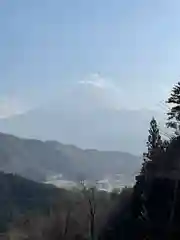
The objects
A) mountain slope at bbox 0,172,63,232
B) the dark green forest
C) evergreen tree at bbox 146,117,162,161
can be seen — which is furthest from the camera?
mountain slope at bbox 0,172,63,232

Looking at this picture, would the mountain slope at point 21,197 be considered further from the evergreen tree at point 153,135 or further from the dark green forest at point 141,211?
the evergreen tree at point 153,135

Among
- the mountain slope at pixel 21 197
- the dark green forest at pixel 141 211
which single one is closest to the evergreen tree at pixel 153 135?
the dark green forest at pixel 141 211

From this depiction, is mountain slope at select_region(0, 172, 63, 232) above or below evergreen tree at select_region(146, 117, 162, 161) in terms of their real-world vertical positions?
below

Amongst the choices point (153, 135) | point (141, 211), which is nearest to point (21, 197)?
point (153, 135)

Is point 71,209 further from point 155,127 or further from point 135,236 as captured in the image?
point 135,236

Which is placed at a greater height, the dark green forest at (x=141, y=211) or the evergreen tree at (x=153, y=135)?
the evergreen tree at (x=153, y=135)

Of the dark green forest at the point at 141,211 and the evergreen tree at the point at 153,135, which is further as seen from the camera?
the evergreen tree at the point at 153,135

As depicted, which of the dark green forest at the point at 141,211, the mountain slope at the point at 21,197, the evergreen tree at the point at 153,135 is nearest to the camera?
the dark green forest at the point at 141,211

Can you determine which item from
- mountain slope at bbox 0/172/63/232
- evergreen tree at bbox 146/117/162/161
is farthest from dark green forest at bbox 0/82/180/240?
mountain slope at bbox 0/172/63/232

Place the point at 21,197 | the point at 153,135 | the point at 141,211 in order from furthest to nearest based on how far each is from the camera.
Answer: the point at 21,197 → the point at 153,135 → the point at 141,211

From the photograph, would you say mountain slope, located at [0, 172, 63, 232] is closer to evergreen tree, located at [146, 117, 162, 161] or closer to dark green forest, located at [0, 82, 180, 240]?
→ dark green forest, located at [0, 82, 180, 240]

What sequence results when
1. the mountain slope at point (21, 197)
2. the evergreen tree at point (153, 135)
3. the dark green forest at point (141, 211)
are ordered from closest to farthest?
the dark green forest at point (141, 211), the evergreen tree at point (153, 135), the mountain slope at point (21, 197)

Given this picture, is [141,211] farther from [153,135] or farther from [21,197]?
[21,197]

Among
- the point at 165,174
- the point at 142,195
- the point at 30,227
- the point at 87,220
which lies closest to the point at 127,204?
the point at 142,195
